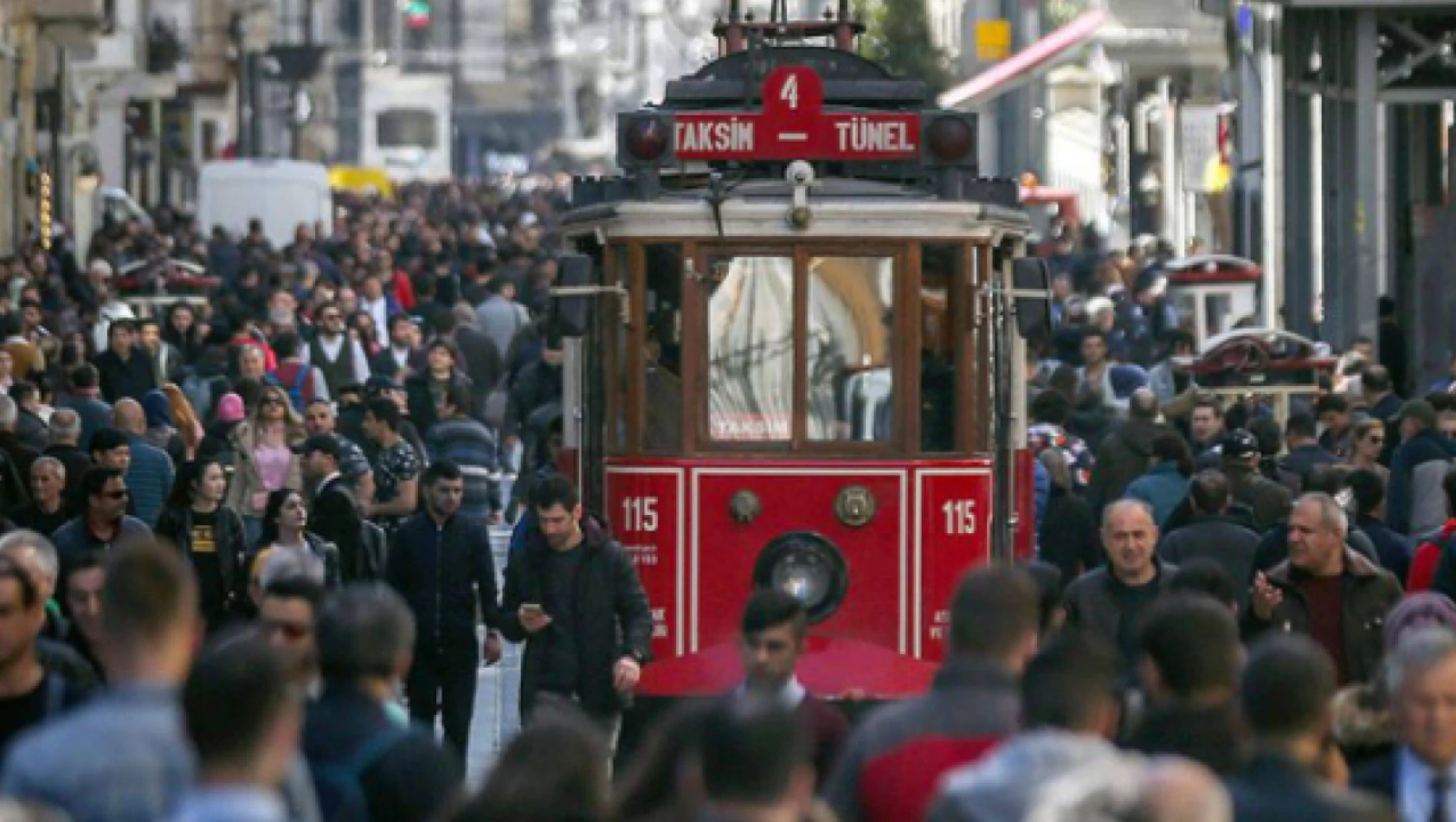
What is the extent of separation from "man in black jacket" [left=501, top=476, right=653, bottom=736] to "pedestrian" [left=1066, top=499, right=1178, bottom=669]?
173 centimetres

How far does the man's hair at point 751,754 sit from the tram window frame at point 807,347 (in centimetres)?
850

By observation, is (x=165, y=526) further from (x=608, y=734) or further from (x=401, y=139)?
(x=401, y=139)

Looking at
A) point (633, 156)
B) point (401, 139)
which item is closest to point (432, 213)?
point (633, 156)

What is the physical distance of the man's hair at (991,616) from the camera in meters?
8.63

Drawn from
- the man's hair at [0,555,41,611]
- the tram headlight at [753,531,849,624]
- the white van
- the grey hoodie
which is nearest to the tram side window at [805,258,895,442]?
the tram headlight at [753,531,849,624]

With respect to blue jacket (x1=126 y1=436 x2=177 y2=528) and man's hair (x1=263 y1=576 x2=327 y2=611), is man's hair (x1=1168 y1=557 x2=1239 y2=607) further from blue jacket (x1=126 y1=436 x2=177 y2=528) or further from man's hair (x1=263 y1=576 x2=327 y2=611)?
blue jacket (x1=126 y1=436 x2=177 y2=528)

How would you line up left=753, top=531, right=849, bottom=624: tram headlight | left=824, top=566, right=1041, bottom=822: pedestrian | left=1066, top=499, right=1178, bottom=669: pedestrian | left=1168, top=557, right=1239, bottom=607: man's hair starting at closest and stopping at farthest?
left=824, top=566, right=1041, bottom=822: pedestrian, left=1168, top=557, right=1239, bottom=607: man's hair, left=1066, top=499, right=1178, bottom=669: pedestrian, left=753, top=531, right=849, bottom=624: tram headlight

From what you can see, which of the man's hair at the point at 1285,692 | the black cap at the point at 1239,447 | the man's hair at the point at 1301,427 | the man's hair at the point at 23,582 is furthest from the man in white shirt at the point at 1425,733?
the man's hair at the point at 1301,427

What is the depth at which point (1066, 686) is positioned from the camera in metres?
8.02

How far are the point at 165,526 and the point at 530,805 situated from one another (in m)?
8.88

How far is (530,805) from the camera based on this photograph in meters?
7.04

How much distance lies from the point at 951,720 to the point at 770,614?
6.57 ft

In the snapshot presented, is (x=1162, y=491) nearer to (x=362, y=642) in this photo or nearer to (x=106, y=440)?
(x=106, y=440)

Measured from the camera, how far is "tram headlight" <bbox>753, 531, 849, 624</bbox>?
15.6 metres
